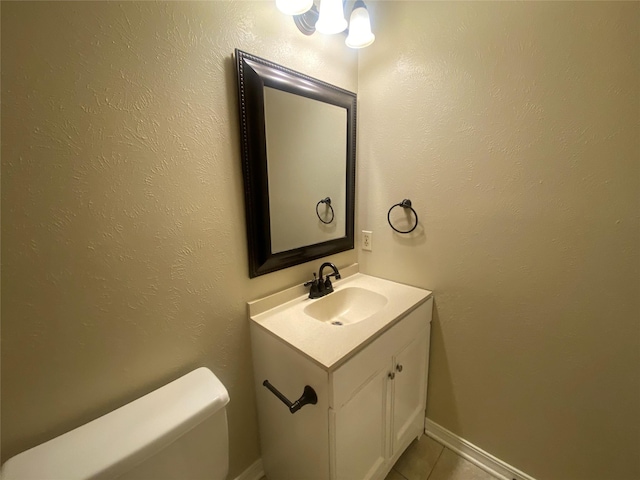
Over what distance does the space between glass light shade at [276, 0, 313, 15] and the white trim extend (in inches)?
75.4

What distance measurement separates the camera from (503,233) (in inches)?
42.1

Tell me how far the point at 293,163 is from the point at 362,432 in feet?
3.66

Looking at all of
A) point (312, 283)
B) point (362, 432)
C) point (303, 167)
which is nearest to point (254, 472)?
point (362, 432)

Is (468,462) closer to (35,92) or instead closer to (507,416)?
(507,416)

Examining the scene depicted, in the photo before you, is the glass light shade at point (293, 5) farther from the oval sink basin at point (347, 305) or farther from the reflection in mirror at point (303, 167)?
the oval sink basin at point (347, 305)

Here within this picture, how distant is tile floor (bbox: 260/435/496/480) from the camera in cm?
125

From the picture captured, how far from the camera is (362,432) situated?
1.00 metres

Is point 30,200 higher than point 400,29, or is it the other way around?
point 400,29

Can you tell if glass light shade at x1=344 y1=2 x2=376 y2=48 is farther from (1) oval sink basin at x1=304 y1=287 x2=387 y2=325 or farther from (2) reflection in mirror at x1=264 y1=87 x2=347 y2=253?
(1) oval sink basin at x1=304 y1=287 x2=387 y2=325

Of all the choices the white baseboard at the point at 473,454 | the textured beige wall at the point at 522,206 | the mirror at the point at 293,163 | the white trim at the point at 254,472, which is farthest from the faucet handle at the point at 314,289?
the white baseboard at the point at 473,454

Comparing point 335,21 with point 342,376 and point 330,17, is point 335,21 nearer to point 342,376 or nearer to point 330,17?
point 330,17

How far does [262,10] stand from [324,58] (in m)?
0.33

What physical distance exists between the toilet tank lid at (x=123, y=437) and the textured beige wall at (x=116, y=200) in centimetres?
8

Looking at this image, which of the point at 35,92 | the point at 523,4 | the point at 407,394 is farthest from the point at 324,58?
the point at 407,394
